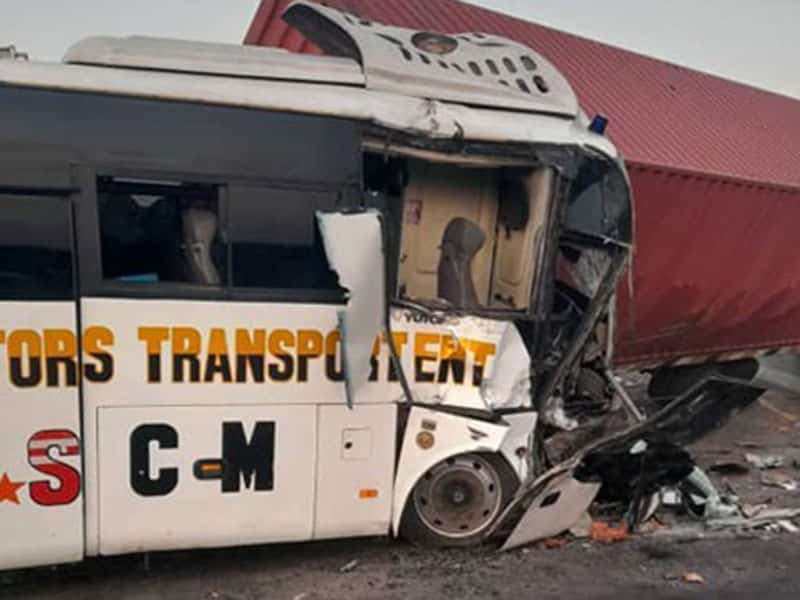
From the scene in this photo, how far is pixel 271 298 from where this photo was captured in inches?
137

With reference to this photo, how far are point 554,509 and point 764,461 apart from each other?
9.72 ft

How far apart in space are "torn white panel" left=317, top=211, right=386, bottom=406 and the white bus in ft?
0.04

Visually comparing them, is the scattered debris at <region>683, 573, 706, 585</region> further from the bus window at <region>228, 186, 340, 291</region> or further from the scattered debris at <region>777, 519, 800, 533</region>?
the bus window at <region>228, 186, 340, 291</region>

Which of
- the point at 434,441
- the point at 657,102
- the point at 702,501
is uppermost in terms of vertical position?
the point at 657,102

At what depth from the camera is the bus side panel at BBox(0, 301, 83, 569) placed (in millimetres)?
3143

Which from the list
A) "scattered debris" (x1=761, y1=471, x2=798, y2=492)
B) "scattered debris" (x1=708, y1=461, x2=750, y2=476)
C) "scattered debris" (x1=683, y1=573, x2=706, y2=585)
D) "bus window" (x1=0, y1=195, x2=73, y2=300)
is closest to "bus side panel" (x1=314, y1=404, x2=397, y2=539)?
"bus window" (x1=0, y1=195, x2=73, y2=300)

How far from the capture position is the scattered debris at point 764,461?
19.6 ft

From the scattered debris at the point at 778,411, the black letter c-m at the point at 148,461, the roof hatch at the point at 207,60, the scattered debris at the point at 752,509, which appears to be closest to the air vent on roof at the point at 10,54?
the roof hatch at the point at 207,60

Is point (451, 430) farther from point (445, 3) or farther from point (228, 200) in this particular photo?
point (445, 3)

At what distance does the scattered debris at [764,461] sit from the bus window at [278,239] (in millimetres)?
4548

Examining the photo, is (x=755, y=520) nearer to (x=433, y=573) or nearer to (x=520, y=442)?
(x=520, y=442)

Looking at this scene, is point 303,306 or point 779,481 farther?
point 779,481

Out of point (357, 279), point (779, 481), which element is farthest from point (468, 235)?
point (779, 481)

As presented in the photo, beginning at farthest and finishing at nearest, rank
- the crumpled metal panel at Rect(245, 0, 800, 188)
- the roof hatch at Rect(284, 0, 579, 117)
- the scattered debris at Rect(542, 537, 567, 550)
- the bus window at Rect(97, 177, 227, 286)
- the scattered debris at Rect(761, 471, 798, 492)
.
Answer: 1. the crumpled metal panel at Rect(245, 0, 800, 188)
2. the scattered debris at Rect(761, 471, 798, 492)
3. the scattered debris at Rect(542, 537, 567, 550)
4. the roof hatch at Rect(284, 0, 579, 117)
5. the bus window at Rect(97, 177, 227, 286)
